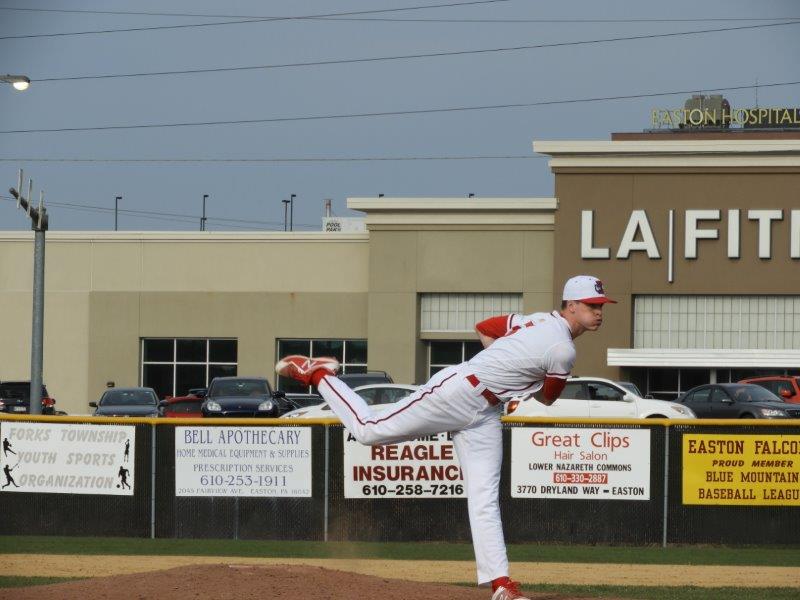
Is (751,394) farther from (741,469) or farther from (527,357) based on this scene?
(527,357)

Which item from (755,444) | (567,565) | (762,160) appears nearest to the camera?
(567,565)

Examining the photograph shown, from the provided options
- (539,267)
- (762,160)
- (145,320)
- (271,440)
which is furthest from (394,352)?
(271,440)

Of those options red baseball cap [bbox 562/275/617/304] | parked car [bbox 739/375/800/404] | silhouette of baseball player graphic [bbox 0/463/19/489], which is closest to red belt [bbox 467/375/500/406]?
red baseball cap [bbox 562/275/617/304]

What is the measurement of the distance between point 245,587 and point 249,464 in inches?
275

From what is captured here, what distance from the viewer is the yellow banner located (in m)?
15.9

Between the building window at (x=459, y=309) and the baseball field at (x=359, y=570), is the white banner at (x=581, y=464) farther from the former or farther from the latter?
the building window at (x=459, y=309)

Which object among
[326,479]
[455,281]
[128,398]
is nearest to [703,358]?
[455,281]

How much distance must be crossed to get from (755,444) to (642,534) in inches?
68.3

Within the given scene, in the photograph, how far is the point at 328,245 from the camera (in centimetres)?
4697

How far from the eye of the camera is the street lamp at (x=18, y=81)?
982 inches

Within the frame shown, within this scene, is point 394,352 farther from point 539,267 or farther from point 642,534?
point 642,534

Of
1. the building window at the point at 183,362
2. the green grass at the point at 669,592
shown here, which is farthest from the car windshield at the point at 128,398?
the green grass at the point at 669,592

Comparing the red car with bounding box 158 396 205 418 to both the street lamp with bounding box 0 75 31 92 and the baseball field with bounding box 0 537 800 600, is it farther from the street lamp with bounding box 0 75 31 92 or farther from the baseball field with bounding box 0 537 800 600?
the baseball field with bounding box 0 537 800 600

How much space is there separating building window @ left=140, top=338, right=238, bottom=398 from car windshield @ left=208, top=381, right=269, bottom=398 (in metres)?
16.3
